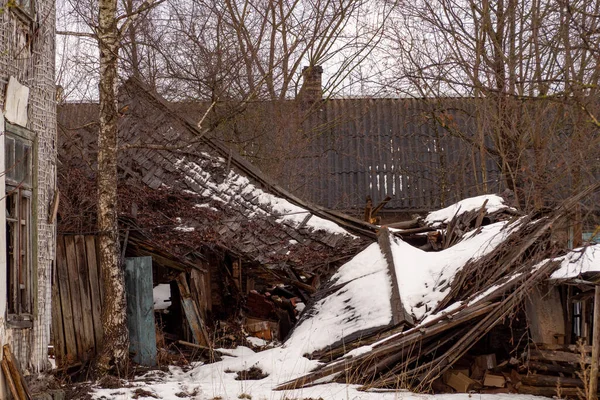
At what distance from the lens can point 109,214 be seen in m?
9.88

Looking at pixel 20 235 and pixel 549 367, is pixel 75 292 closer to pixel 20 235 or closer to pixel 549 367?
pixel 20 235

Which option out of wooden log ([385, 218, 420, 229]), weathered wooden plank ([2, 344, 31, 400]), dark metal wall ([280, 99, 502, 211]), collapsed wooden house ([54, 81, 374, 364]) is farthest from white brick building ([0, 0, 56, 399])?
dark metal wall ([280, 99, 502, 211])

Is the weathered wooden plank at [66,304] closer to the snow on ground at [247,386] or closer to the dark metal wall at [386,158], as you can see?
the snow on ground at [247,386]

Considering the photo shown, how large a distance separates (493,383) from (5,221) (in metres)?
6.05

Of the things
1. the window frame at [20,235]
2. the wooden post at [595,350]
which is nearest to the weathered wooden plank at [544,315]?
the wooden post at [595,350]

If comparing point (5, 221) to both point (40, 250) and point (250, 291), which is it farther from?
point (250, 291)

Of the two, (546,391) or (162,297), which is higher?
(162,297)

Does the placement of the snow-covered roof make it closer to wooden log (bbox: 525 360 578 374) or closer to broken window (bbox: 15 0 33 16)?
wooden log (bbox: 525 360 578 374)

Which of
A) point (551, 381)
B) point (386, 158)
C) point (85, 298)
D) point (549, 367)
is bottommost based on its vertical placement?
point (551, 381)

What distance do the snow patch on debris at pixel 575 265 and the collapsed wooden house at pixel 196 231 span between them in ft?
13.1

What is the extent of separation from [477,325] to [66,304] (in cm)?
540

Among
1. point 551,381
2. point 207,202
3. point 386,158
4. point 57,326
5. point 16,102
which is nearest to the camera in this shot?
point 16,102

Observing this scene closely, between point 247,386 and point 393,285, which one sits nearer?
point 247,386

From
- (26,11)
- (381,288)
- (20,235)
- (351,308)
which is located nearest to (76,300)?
(20,235)
